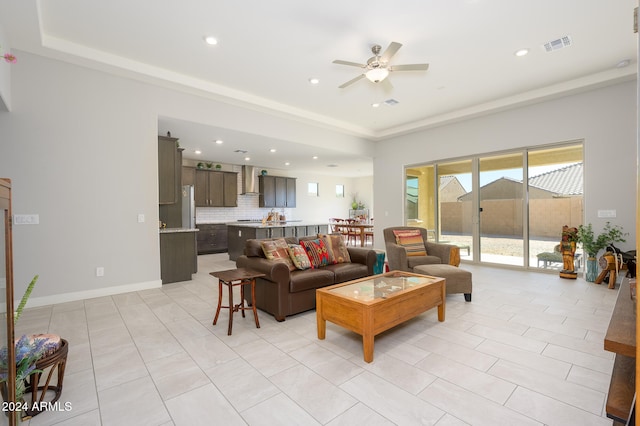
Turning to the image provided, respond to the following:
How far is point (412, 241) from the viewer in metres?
5.05

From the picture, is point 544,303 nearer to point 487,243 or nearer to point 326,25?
point 487,243

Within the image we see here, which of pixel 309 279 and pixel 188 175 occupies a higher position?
pixel 188 175

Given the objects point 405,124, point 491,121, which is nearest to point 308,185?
point 405,124

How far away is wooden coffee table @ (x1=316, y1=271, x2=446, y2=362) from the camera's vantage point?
7.80 feet

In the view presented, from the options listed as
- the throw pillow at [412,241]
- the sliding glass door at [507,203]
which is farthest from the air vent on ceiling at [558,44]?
the throw pillow at [412,241]

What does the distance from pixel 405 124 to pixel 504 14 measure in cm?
391

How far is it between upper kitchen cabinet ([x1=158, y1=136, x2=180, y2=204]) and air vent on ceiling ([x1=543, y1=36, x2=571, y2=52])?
5.68m

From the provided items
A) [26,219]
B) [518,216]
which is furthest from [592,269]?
[26,219]

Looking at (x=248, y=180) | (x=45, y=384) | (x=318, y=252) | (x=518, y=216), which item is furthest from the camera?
(x=248, y=180)

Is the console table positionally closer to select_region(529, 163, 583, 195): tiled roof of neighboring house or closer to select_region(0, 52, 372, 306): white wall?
select_region(529, 163, 583, 195): tiled roof of neighboring house

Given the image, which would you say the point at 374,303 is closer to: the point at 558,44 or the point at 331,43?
the point at 331,43

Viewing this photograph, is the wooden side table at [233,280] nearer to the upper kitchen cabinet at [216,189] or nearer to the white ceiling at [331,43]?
the white ceiling at [331,43]

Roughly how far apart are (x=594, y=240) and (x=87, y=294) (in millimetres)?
7681

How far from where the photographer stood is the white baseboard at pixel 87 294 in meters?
3.70
